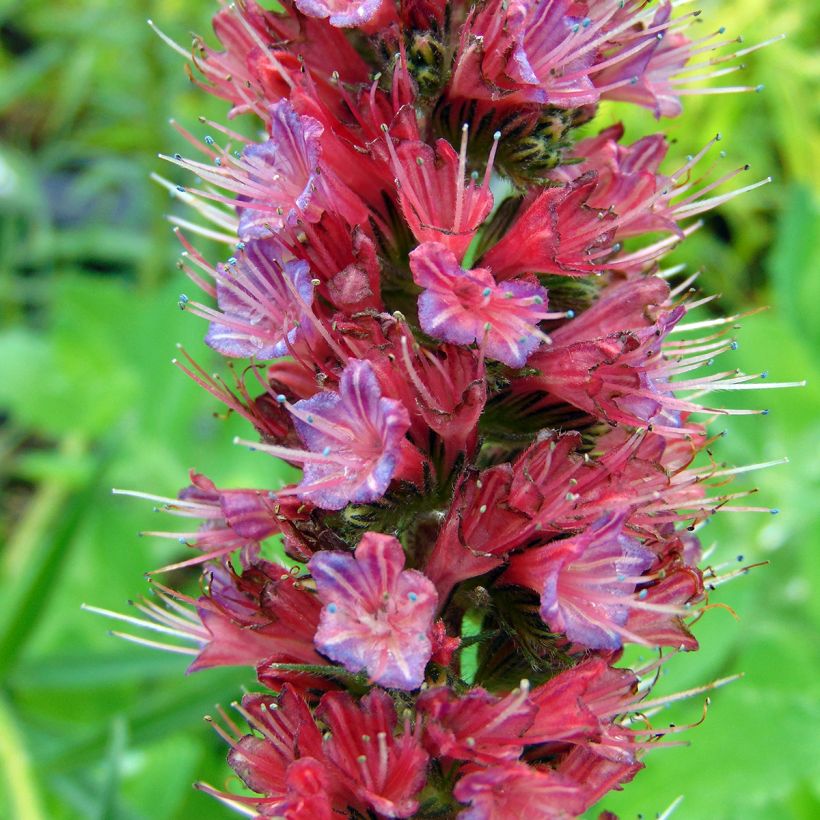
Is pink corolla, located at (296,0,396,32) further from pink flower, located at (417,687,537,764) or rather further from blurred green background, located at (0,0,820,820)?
pink flower, located at (417,687,537,764)

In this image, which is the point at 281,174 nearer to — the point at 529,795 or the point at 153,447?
the point at 529,795

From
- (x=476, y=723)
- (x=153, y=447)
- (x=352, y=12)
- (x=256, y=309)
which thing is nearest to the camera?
(x=476, y=723)

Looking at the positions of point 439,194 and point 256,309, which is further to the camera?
point 256,309

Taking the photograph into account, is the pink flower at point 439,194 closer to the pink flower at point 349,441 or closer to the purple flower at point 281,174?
the purple flower at point 281,174

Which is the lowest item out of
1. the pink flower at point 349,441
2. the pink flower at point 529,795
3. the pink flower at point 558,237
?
the pink flower at point 529,795

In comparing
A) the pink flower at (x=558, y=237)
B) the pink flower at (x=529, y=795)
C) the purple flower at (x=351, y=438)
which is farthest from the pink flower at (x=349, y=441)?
the pink flower at (x=529, y=795)

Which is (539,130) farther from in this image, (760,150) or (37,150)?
(37,150)

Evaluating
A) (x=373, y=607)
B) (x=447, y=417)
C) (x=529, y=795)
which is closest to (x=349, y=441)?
(x=447, y=417)

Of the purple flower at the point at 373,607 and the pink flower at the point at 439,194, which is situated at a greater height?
the pink flower at the point at 439,194
